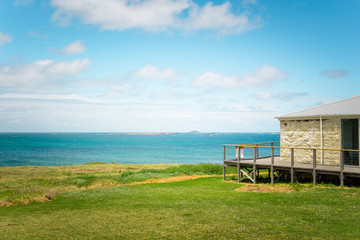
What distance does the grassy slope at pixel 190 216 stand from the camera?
8.09 m

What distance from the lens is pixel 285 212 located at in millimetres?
10219

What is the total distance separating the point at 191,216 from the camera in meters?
10.1

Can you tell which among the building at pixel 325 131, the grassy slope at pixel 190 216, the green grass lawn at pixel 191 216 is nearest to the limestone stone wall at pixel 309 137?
the building at pixel 325 131

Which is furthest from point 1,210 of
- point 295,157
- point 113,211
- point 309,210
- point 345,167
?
point 345,167

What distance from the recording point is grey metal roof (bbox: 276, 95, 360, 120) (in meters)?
16.0

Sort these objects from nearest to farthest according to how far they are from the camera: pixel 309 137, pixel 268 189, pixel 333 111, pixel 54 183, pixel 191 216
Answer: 1. pixel 191 216
2. pixel 268 189
3. pixel 333 111
4. pixel 309 137
5. pixel 54 183

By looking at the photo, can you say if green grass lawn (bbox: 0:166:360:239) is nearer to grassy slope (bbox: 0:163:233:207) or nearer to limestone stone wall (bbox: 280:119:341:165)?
grassy slope (bbox: 0:163:233:207)

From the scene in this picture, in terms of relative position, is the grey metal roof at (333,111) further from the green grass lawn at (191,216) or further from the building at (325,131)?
the green grass lawn at (191,216)

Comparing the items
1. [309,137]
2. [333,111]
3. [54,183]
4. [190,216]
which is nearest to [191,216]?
[190,216]

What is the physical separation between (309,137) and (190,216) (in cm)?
1123

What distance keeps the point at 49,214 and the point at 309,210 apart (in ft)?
34.3

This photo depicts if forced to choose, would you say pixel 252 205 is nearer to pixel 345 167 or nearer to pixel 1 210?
pixel 345 167

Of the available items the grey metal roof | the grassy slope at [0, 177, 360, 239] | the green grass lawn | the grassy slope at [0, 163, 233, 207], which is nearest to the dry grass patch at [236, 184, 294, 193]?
the green grass lawn

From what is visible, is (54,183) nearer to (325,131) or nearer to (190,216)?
(190,216)
